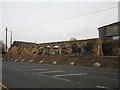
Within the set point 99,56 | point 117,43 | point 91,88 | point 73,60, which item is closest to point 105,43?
point 117,43

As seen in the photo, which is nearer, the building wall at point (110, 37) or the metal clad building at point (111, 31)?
the building wall at point (110, 37)

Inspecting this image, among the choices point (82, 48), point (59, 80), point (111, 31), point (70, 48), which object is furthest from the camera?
point (111, 31)

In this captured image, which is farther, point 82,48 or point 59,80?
point 82,48

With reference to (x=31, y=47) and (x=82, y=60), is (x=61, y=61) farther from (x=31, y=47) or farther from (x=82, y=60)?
→ (x=31, y=47)

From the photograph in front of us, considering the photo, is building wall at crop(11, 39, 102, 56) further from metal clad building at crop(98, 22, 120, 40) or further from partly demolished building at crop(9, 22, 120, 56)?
metal clad building at crop(98, 22, 120, 40)

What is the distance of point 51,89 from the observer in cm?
792

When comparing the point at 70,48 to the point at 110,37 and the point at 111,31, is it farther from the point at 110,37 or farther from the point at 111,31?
the point at 111,31

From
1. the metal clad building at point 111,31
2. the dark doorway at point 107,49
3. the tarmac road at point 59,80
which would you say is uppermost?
the metal clad building at point 111,31

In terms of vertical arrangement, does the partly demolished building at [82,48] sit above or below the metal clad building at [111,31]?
below

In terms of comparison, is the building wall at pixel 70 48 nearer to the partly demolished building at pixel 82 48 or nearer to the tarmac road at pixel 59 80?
the partly demolished building at pixel 82 48

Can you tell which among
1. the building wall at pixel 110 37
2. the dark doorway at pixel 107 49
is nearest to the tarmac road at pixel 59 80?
the dark doorway at pixel 107 49

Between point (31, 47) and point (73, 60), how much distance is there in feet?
68.5

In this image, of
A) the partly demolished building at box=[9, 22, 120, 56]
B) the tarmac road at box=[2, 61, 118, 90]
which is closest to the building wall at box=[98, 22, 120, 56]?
the partly demolished building at box=[9, 22, 120, 56]

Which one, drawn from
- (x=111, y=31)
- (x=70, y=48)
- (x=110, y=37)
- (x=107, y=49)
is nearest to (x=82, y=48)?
(x=70, y=48)
